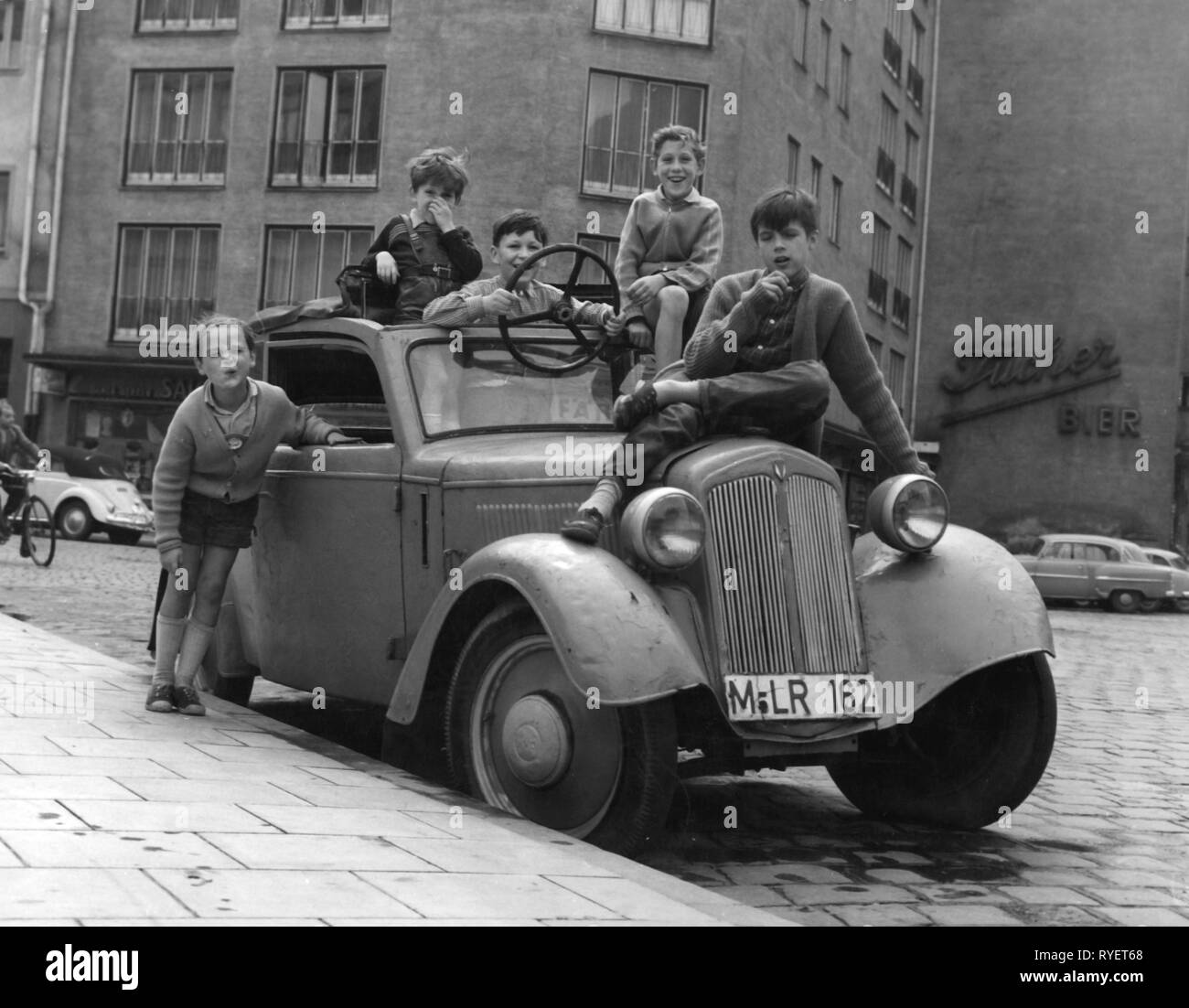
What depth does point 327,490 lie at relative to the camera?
6590mm

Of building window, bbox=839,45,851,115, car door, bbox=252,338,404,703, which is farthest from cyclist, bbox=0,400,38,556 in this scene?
building window, bbox=839,45,851,115

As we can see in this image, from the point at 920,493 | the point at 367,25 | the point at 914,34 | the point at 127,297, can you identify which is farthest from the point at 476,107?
the point at 920,493

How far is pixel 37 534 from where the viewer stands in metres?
18.6

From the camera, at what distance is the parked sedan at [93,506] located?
2800cm

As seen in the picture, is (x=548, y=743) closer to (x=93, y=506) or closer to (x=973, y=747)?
(x=973, y=747)

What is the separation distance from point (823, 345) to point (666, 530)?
1.26 m

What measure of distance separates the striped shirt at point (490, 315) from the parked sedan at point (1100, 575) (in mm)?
26017

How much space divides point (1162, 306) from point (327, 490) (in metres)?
46.6

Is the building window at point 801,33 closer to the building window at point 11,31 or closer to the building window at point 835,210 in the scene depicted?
the building window at point 835,210

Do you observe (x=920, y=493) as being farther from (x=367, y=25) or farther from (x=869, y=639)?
(x=367, y=25)

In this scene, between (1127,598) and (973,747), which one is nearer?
(973,747)

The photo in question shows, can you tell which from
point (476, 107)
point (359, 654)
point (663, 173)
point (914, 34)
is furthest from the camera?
point (914, 34)

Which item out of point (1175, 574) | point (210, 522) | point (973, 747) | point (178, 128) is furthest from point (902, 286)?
point (973, 747)

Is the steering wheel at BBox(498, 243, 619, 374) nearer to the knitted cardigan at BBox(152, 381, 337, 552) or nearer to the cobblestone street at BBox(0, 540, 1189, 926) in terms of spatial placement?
the knitted cardigan at BBox(152, 381, 337, 552)
